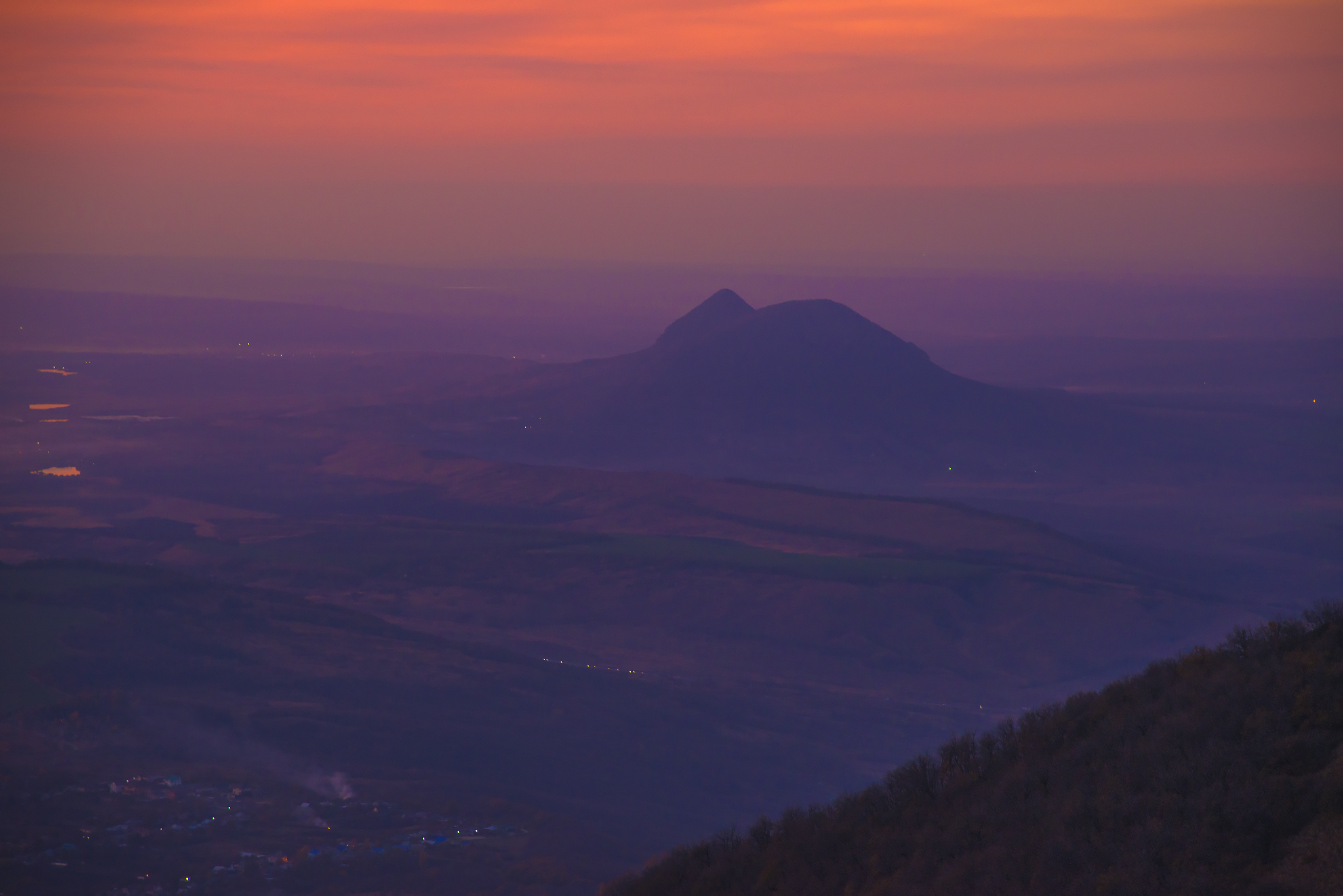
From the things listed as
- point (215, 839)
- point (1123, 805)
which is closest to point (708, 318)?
point (215, 839)

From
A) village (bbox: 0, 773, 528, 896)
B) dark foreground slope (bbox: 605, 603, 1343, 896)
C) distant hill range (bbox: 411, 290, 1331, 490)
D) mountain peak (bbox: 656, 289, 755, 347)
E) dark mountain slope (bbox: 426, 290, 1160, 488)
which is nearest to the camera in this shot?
dark foreground slope (bbox: 605, 603, 1343, 896)

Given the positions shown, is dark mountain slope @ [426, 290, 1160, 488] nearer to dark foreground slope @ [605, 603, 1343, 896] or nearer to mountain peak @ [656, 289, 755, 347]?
mountain peak @ [656, 289, 755, 347]

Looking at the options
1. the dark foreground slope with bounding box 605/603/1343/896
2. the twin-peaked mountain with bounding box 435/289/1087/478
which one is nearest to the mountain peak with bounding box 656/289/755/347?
the twin-peaked mountain with bounding box 435/289/1087/478

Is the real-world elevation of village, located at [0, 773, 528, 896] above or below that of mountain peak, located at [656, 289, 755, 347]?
below

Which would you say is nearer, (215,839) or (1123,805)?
(1123,805)

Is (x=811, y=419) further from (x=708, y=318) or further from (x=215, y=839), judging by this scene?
(x=215, y=839)

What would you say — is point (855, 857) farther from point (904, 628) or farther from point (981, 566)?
point (981, 566)

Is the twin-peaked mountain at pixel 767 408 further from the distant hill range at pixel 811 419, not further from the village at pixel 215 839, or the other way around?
the village at pixel 215 839
